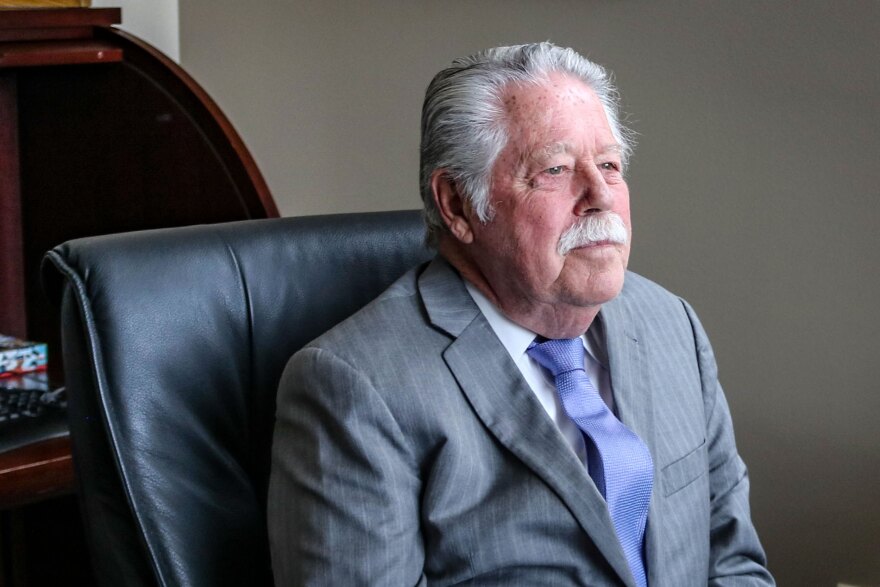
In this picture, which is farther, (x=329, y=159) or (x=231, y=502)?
(x=329, y=159)

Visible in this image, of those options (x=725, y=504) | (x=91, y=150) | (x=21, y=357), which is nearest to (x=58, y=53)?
(x=91, y=150)

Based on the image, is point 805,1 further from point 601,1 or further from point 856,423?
point 856,423

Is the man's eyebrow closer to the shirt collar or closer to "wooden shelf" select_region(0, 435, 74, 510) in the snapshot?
the shirt collar

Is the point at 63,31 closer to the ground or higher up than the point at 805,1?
closer to the ground

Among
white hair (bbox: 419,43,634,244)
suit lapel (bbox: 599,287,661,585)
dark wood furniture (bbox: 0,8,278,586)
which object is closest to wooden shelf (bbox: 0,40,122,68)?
dark wood furniture (bbox: 0,8,278,586)

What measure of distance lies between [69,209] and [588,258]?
1.14 m

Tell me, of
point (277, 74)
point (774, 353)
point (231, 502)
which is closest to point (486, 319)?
point (231, 502)

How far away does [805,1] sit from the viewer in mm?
1689

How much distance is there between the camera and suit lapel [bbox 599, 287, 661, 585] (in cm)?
125

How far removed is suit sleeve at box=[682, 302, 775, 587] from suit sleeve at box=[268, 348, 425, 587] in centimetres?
43

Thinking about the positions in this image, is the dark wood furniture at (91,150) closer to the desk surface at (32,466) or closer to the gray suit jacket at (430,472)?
Answer: the desk surface at (32,466)

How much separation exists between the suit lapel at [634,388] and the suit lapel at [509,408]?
A: 0.28 ft

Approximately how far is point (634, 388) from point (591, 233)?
20 cm

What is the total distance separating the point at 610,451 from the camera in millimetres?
1228
